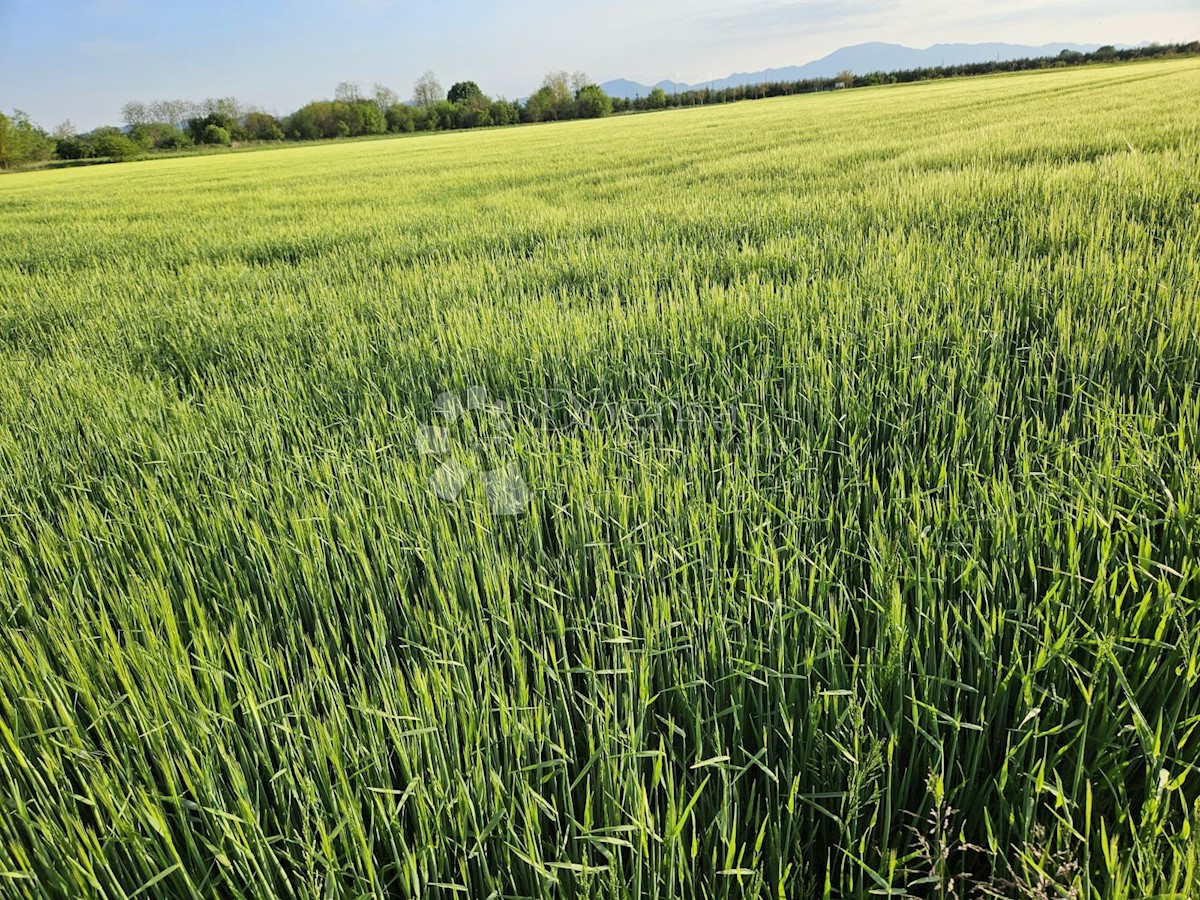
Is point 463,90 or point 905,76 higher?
point 463,90

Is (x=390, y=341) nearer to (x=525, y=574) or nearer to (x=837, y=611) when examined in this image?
(x=525, y=574)

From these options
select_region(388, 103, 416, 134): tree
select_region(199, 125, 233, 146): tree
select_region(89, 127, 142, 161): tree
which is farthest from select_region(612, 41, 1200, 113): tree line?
select_region(89, 127, 142, 161): tree

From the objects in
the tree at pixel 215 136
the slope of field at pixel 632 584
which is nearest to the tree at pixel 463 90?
the tree at pixel 215 136

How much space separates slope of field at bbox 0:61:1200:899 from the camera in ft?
2.36

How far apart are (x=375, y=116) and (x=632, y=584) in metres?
74.5

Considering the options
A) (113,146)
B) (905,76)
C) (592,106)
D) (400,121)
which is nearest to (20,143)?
(113,146)

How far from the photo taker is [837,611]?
37.9 inches

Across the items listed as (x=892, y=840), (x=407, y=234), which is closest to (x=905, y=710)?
(x=892, y=840)

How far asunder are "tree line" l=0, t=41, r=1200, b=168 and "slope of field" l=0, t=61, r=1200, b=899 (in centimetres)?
5970

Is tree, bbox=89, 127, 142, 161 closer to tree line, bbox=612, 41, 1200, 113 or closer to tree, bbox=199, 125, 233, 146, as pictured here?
tree, bbox=199, 125, 233, 146

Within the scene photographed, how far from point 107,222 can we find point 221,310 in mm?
6614

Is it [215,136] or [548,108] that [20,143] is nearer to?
[215,136]

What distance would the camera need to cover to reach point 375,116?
64.2 metres

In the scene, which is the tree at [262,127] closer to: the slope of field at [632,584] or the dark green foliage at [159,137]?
the dark green foliage at [159,137]
